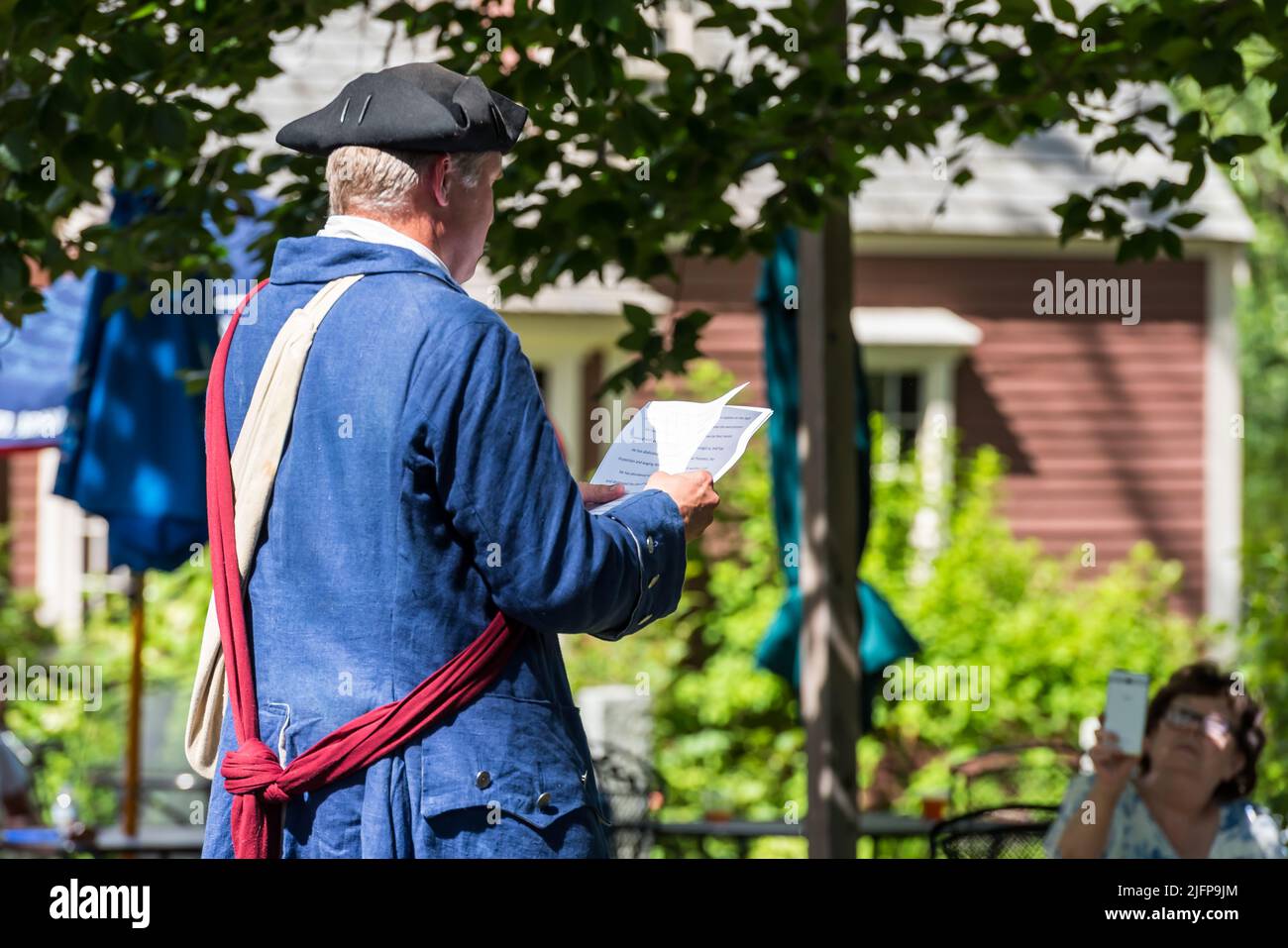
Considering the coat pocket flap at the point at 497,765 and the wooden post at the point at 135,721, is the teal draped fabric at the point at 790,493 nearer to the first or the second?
the wooden post at the point at 135,721

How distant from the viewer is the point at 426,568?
2105 mm

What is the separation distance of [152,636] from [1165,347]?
6.83 metres

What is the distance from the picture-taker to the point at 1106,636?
9367 mm

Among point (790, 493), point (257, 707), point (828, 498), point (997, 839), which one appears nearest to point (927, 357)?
point (790, 493)

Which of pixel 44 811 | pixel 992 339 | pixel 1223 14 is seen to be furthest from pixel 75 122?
pixel 992 339

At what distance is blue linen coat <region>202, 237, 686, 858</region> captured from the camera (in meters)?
2.08

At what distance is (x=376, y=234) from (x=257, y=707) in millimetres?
672

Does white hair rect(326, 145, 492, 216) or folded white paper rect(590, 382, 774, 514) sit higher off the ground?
white hair rect(326, 145, 492, 216)

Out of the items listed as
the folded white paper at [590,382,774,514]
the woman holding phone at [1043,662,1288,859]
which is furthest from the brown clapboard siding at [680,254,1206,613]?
the folded white paper at [590,382,774,514]

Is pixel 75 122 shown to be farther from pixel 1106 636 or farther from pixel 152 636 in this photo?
pixel 1106 636

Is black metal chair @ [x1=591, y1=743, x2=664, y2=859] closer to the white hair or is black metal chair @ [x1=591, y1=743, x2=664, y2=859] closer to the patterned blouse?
the patterned blouse

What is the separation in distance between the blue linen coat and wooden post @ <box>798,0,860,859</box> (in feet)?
8.27

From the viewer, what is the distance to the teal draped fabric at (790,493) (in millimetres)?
5285

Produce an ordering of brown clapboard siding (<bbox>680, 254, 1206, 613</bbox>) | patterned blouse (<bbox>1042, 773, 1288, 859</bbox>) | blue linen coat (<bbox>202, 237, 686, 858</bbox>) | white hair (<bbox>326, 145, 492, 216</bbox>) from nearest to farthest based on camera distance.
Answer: blue linen coat (<bbox>202, 237, 686, 858</bbox>) < white hair (<bbox>326, 145, 492, 216</bbox>) < patterned blouse (<bbox>1042, 773, 1288, 859</bbox>) < brown clapboard siding (<bbox>680, 254, 1206, 613</bbox>)
